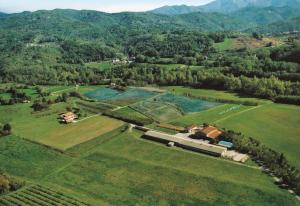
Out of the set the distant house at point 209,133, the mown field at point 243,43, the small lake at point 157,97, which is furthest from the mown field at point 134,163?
the mown field at point 243,43

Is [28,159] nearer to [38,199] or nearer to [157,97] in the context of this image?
[38,199]

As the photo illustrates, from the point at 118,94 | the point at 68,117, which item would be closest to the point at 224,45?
the point at 118,94

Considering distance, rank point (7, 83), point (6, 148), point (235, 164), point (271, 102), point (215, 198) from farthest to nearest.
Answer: point (7, 83), point (271, 102), point (6, 148), point (235, 164), point (215, 198)

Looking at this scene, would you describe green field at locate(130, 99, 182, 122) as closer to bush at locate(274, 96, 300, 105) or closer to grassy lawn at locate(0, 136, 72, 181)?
bush at locate(274, 96, 300, 105)

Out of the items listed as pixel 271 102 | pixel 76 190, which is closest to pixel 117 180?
pixel 76 190

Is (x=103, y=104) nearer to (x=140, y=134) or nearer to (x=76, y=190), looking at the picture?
(x=140, y=134)
